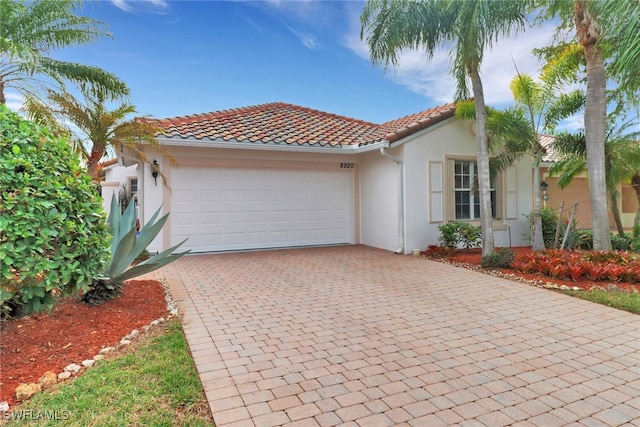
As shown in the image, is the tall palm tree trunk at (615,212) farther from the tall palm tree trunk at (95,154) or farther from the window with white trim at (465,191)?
the tall palm tree trunk at (95,154)

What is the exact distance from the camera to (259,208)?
37.8 ft

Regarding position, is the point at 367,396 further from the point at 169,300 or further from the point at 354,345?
the point at 169,300

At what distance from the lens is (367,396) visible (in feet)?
10.5

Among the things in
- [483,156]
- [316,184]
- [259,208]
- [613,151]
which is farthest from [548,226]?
[259,208]

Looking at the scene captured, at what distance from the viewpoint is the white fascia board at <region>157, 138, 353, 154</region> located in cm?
986

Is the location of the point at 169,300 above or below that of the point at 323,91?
below

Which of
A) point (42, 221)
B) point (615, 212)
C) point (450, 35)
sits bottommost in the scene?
point (615, 212)

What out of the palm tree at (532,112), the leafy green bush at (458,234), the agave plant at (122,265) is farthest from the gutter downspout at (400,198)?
the agave plant at (122,265)

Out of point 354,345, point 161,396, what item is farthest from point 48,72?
point 354,345

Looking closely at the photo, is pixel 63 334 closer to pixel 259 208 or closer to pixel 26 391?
pixel 26 391

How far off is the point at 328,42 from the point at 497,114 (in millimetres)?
7135

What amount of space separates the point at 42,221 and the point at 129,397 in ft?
→ 6.82

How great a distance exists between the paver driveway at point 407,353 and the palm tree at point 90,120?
12.2 ft

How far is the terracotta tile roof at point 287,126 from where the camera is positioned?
34.2 ft
